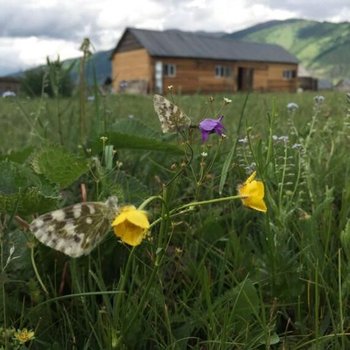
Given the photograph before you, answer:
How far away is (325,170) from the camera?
6.86 feet

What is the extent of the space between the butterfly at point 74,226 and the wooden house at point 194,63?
3007cm

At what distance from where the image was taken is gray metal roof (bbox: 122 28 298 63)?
115ft

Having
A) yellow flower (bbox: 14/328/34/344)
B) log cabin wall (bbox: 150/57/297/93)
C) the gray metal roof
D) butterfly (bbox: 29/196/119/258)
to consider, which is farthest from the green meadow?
the gray metal roof

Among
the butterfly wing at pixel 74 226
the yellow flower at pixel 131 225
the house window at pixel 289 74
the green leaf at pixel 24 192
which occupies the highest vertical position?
the yellow flower at pixel 131 225

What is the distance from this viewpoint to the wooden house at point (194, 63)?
34.0 meters

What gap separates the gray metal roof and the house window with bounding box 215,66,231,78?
70 cm

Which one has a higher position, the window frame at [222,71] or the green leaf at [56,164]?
the green leaf at [56,164]

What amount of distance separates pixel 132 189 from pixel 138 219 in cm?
85

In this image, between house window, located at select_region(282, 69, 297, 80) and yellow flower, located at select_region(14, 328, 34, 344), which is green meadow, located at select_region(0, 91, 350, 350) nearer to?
yellow flower, located at select_region(14, 328, 34, 344)

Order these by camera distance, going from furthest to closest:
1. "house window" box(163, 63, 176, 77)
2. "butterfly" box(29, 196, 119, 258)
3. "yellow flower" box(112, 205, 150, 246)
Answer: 1. "house window" box(163, 63, 176, 77)
2. "butterfly" box(29, 196, 119, 258)
3. "yellow flower" box(112, 205, 150, 246)

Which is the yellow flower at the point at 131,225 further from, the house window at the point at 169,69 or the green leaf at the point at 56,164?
the house window at the point at 169,69

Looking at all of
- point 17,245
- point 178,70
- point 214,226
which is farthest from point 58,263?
point 178,70

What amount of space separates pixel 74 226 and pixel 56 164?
0.63 metres

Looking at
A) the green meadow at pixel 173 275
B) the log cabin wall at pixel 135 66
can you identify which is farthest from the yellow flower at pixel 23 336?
the log cabin wall at pixel 135 66
